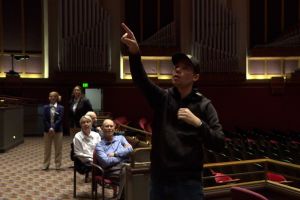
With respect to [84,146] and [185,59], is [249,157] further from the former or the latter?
[185,59]

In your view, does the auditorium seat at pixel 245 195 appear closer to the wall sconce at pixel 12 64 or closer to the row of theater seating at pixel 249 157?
the row of theater seating at pixel 249 157

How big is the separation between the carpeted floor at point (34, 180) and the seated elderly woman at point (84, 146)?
424 mm

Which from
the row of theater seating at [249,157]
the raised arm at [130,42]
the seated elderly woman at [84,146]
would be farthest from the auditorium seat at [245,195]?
the seated elderly woman at [84,146]

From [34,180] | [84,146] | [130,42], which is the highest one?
[130,42]

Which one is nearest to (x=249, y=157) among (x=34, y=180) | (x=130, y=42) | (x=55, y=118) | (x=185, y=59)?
(x=34, y=180)

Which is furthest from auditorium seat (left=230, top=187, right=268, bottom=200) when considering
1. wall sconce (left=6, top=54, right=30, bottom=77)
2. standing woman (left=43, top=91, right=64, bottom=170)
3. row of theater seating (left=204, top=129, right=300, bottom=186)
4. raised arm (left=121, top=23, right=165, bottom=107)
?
wall sconce (left=6, top=54, right=30, bottom=77)

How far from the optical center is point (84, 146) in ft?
21.0

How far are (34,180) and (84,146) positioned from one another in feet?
4.77

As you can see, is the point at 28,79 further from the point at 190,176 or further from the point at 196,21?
the point at 190,176

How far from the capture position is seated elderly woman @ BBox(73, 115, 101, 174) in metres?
6.28

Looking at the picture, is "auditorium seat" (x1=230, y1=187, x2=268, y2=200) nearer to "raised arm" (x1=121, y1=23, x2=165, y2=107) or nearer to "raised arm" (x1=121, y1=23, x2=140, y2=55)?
"raised arm" (x1=121, y1=23, x2=165, y2=107)

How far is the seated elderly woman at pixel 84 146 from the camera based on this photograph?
628cm

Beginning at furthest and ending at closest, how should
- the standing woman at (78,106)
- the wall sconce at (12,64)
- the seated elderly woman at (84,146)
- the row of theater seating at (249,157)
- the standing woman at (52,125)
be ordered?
the wall sconce at (12,64)
the standing woman at (78,106)
the standing woman at (52,125)
the seated elderly woman at (84,146)
the row of theater seating at (249,157)

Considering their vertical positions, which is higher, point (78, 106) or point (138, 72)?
point (138, 72)
